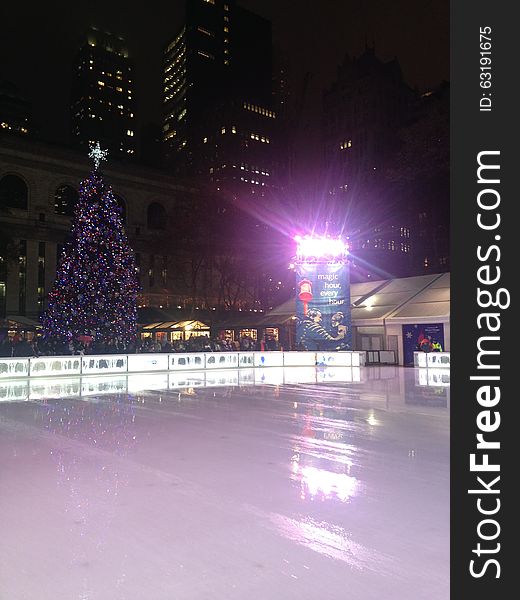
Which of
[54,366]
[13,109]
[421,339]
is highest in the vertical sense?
[13,109]

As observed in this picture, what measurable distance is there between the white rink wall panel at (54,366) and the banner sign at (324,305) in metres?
8.90

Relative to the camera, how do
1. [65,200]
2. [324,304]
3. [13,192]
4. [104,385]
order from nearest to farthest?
[104,385] < [324,304] < [13,192] < [65,200]

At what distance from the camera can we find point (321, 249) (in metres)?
23.4

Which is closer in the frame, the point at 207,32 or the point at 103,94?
Result: the point at 207,32

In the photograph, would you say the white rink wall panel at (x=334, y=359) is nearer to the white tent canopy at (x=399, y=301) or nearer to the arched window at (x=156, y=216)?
the white tent canopy at (x=399, y=301)

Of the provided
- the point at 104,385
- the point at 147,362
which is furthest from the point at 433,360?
the point at 104,385

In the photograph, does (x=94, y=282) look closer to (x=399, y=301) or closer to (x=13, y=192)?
(x=399, y=301)

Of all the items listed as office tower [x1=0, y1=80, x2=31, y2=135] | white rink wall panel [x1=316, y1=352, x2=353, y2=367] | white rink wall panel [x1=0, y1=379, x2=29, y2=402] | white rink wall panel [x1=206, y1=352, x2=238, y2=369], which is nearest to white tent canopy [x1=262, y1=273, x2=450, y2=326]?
white rink wall panel [x1=316, y1=352, x2=353, y2=367]

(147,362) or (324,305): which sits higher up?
(324,305)

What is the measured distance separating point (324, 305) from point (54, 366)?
34.8 ft

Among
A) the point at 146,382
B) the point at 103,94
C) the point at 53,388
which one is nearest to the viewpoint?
the point at 53,388

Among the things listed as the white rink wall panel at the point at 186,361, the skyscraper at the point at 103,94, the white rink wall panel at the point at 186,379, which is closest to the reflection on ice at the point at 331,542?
the white rink wall panel at the point at 186,379

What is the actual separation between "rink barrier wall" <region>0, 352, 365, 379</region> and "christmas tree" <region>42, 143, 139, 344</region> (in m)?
3.30

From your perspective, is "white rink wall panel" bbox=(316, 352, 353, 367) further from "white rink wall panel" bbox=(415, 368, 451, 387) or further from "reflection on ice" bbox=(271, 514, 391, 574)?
"reflection on ice" bbox=(271, 514, 391, 574)
